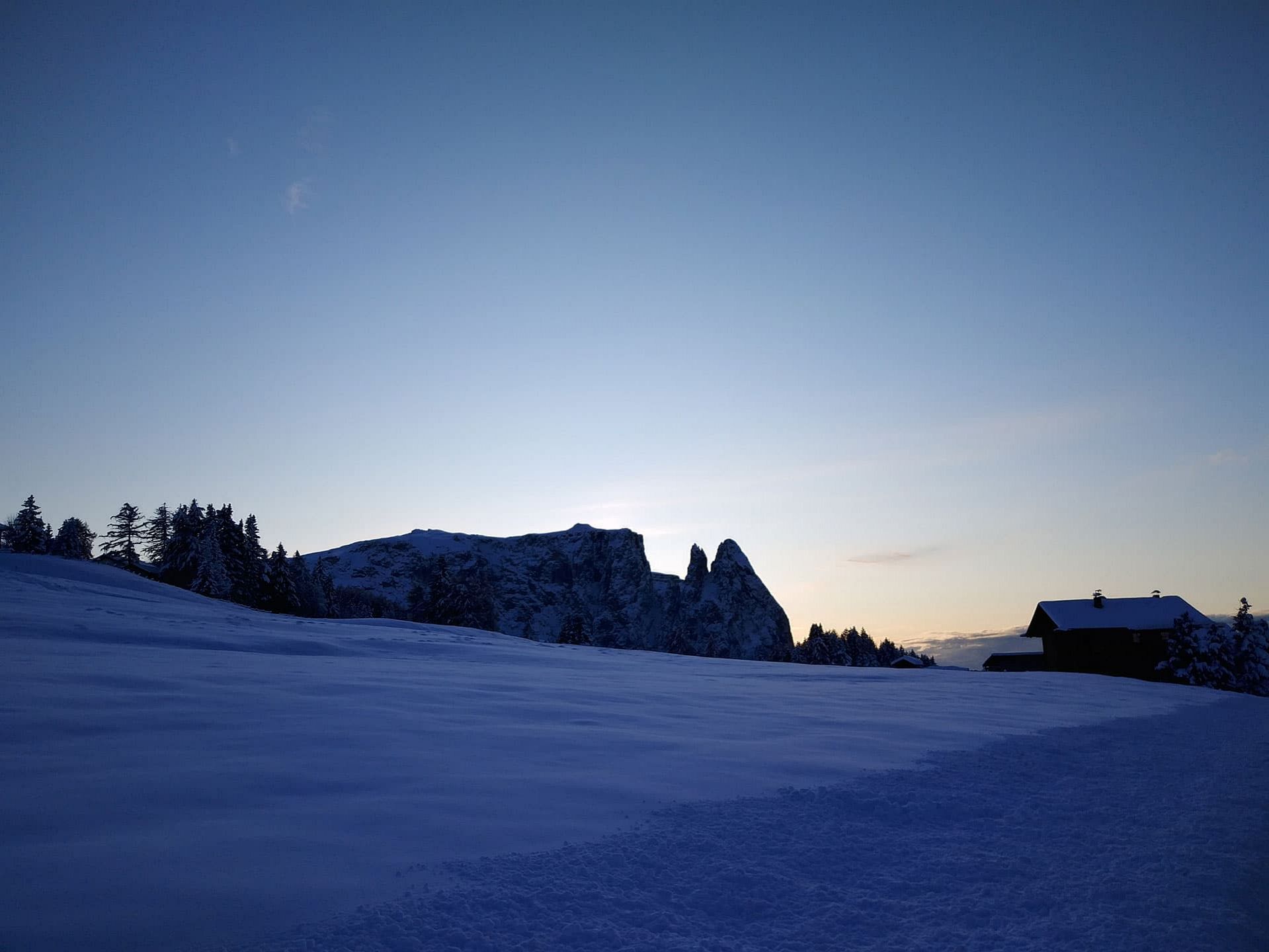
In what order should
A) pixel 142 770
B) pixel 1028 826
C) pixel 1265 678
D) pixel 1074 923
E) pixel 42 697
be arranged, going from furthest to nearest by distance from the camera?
pixel 1265 678
pixel 42 697
pixel 1028 826
pixel 142 770
pixel 1074 923

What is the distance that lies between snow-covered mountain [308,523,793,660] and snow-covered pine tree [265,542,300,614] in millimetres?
101930

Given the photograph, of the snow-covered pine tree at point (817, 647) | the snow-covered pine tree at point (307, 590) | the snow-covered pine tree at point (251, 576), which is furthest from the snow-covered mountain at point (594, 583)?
the snow-covered pine tree at point (251, 576)

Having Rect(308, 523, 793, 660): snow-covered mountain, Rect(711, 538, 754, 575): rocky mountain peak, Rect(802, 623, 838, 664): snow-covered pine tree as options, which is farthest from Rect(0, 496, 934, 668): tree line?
Rect(711, 538, 754, 575): rocky mountain peak

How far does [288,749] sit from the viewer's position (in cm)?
487

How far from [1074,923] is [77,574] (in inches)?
1186

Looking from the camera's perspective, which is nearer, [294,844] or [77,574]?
[294,844]

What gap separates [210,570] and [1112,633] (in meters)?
62.9

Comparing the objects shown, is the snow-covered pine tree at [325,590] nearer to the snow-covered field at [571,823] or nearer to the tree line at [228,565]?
the tree line at [228,565]

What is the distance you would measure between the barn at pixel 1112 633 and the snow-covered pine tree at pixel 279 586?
56.3m

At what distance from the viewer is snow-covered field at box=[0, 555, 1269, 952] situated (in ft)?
9.66

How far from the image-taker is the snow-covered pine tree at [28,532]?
196 feet

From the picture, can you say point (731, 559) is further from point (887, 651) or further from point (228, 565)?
point (228, 565)

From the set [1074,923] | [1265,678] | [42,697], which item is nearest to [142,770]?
[42,697]

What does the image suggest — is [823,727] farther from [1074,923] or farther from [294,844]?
[294,844]
